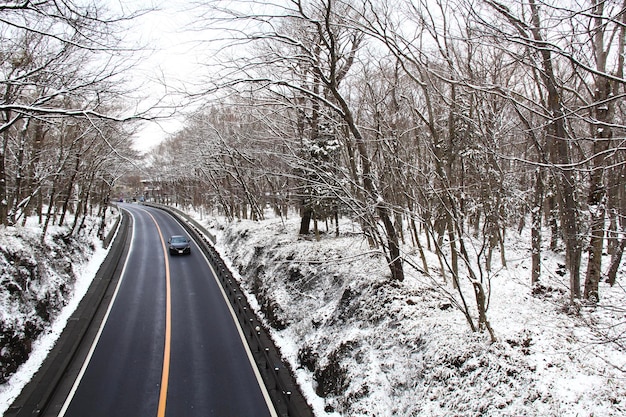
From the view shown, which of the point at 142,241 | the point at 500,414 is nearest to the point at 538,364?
the point at 500,414

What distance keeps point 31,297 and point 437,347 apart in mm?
13843

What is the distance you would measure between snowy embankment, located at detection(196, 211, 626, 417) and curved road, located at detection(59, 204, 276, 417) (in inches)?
67.7

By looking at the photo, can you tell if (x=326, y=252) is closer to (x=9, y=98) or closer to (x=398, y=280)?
(x=398, y=280)

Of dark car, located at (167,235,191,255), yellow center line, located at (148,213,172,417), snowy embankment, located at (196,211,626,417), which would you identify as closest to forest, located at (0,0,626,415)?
snowy embankment, located at (196,211,626,417)

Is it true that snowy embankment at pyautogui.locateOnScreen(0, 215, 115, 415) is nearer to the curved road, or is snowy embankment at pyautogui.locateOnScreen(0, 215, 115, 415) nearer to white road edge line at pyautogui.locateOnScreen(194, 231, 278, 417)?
the curved road

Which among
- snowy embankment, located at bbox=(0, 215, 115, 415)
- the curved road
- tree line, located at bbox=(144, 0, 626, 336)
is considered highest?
tree line, located at bbox=(144, 0, 626, 336)

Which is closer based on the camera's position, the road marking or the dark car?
the road marking

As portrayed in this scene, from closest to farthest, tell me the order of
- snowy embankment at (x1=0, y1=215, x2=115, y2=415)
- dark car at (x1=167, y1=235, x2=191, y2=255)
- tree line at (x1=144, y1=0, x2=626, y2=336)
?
tree line at (x1=144, y1=0, x2=626, y2=336) < snowy embankment at (x1=0, y1=215, x2=115, y2=415) < dark car at (x1=167, y1=235, x2=191, y2=255)

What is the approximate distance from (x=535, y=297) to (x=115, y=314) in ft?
52.0

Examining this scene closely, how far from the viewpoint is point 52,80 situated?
831cm

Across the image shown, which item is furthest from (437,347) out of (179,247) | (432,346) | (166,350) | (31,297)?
(179,247)

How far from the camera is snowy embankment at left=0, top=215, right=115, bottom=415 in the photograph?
35.6 ft

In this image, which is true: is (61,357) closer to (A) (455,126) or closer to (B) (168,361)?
(B) (168,361)

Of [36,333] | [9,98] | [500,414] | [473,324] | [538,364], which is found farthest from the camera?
[36,333]
